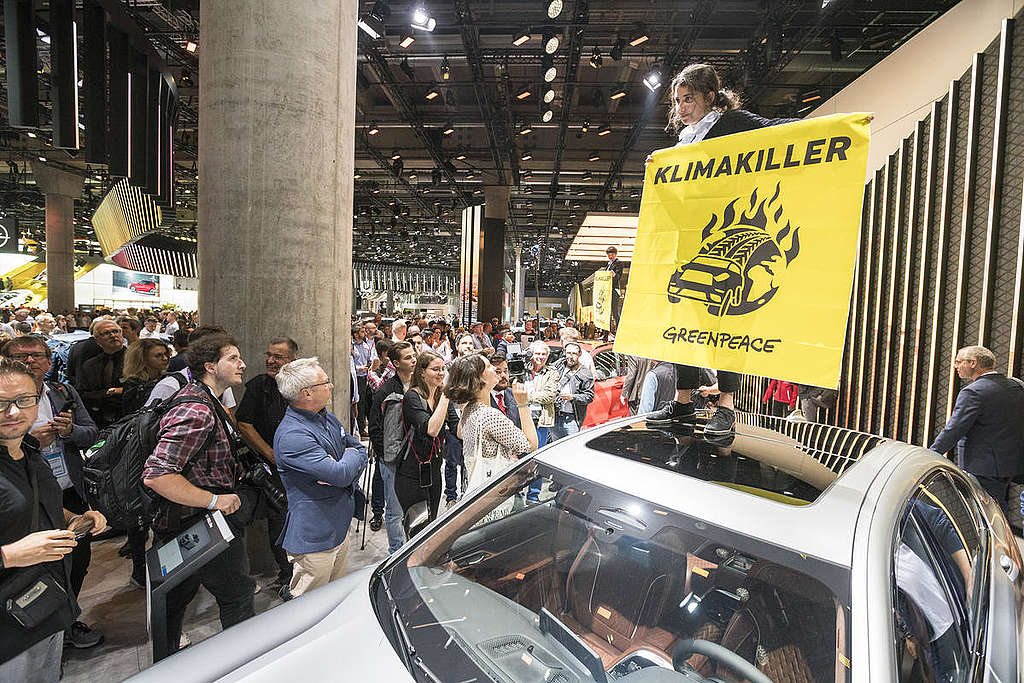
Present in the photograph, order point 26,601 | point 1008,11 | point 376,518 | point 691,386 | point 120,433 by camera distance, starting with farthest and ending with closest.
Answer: point 1008,11
point 376,518
point 691,386
point 120,433
point 26,601

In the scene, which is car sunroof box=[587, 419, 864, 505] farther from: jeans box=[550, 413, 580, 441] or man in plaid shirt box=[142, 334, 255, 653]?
jeans box=[550, 413, 580, 441]

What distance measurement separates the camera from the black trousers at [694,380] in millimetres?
3113

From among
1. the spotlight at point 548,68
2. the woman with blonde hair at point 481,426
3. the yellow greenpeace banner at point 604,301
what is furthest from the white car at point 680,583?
the yellow greenpeace banner at point 604,301

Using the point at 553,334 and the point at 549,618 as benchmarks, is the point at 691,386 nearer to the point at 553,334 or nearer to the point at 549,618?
the point at 549,618

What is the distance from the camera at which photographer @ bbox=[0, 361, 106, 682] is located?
1.84 m

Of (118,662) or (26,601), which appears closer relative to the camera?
(26,601)

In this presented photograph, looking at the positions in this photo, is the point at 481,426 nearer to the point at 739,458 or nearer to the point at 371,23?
the point at 739,458

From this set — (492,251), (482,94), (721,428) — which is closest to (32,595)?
(721,428)

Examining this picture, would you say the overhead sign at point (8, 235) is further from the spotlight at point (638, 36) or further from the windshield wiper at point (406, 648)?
the windshield wiper at point (406, 648)

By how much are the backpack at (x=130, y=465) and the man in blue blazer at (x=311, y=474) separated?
15.0 inches

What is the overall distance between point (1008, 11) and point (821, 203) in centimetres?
577

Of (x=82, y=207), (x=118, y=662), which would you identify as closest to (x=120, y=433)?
(x=118, y=662)

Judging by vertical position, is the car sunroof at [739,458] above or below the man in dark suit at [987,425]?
above

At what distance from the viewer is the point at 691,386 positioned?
314 cm
